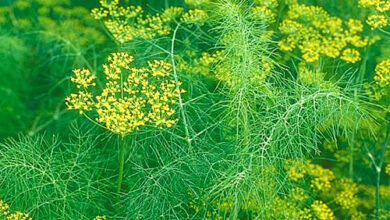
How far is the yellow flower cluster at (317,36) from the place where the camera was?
3.78m

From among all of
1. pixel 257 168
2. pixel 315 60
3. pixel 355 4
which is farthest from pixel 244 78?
pixel 355 4

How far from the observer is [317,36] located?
3850 mm

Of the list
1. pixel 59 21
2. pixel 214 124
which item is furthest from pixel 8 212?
pixel 59 21

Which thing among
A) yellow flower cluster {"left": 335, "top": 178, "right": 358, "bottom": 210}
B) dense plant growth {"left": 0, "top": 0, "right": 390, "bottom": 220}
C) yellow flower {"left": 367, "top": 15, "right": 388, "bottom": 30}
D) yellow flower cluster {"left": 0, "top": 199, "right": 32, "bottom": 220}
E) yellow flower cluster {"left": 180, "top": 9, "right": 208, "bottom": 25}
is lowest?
yellow flower cluster {"left": 335, "top": 178, "right": 358, "bottom": 210}

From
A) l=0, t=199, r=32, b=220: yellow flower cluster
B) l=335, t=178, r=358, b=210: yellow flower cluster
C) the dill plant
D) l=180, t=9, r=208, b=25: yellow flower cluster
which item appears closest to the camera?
l=0, t=199, r=32, b=220: yellow flower cluster

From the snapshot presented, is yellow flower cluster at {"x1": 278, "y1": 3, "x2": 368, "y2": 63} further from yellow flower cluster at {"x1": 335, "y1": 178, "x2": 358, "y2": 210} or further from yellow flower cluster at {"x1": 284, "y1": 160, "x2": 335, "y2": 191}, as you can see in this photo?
yellow flower cluster at {"x1": 335, "y1": 178, "x2": 358, "y2": 210}

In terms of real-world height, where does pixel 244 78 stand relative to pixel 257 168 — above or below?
above

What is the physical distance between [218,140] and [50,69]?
1813 mm

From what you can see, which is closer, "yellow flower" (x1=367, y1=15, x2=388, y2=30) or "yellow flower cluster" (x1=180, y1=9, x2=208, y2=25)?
"yellow flower" (x1=367, y1=15, x2=388, y2=30)

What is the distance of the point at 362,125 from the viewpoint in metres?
4.06

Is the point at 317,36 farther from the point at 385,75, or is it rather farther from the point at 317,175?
the point at 317,175

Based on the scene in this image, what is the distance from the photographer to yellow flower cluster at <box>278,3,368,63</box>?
3.78 meters

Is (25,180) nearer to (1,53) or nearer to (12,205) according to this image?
(12,205)

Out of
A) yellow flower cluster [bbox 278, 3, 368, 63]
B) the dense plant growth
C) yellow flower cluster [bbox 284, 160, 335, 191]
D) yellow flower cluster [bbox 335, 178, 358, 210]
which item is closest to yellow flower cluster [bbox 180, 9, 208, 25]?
the dense plant growth
